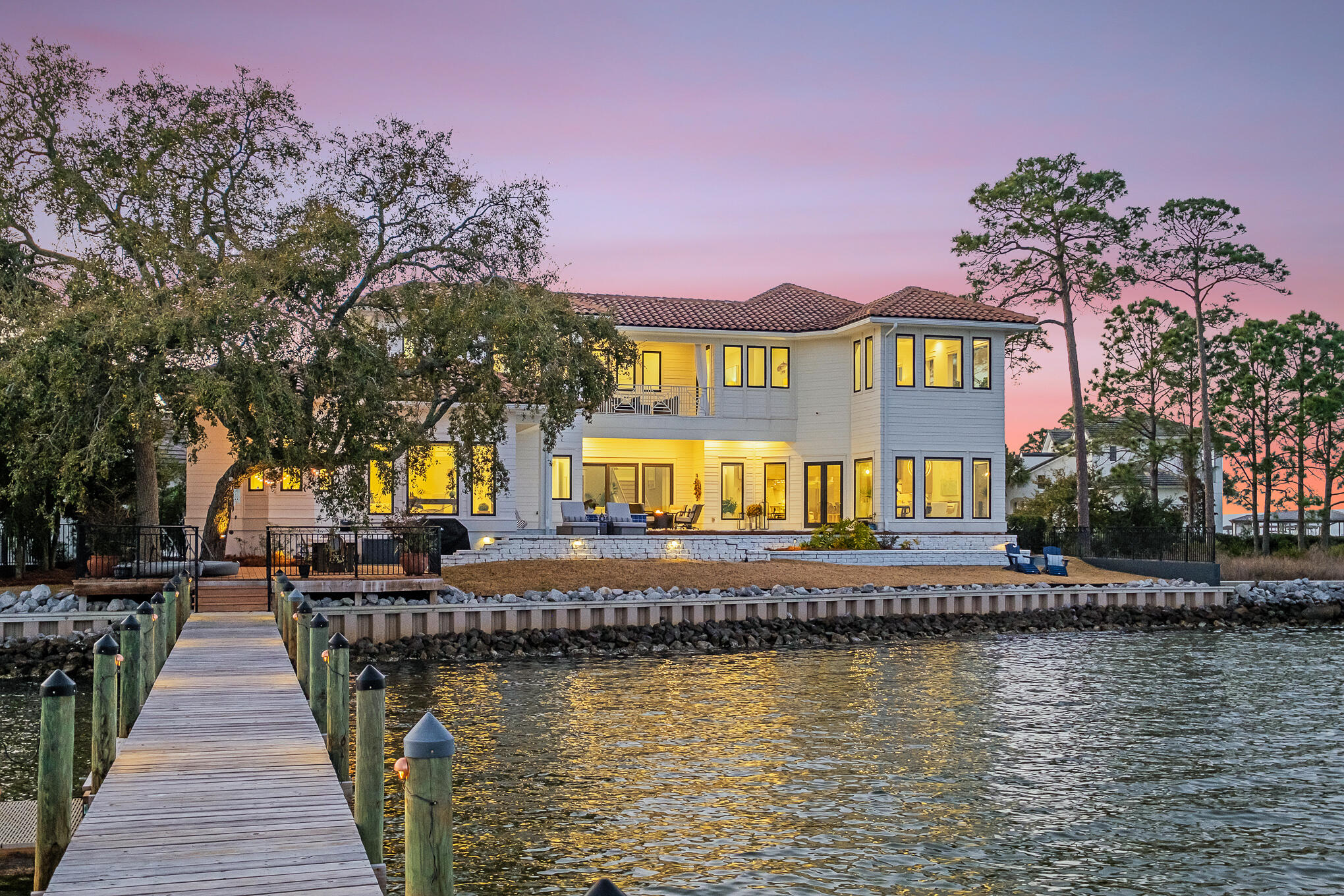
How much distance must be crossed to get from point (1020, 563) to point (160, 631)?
23.6 meters

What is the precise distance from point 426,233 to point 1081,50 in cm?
1485

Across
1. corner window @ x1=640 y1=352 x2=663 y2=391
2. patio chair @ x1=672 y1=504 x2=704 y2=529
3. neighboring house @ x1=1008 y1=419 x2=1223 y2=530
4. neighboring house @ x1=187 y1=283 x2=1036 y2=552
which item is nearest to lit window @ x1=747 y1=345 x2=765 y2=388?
neighboring house @ x1=187 y1=283 x2=1036 y2=552

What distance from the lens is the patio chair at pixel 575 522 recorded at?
30.4 meters

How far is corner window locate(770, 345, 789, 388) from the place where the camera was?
36.8 metres

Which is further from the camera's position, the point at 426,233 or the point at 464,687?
the point at 426,233

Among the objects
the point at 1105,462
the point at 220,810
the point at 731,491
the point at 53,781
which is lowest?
the point at 220,810

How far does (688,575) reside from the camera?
2659 centimetres

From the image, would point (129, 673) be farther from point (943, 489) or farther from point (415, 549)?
point (943, 489)

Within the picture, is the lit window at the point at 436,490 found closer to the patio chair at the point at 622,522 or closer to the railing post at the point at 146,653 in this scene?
the patio chair at the point at 622,522

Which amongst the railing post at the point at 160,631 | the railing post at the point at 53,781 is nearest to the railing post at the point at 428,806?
the railing post at the point at 53,781

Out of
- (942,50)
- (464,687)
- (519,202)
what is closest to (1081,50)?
(942,50)

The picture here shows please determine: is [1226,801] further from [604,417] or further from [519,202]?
[604,417]

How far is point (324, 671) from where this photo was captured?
424 inches

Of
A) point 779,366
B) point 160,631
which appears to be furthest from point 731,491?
point 160,631
